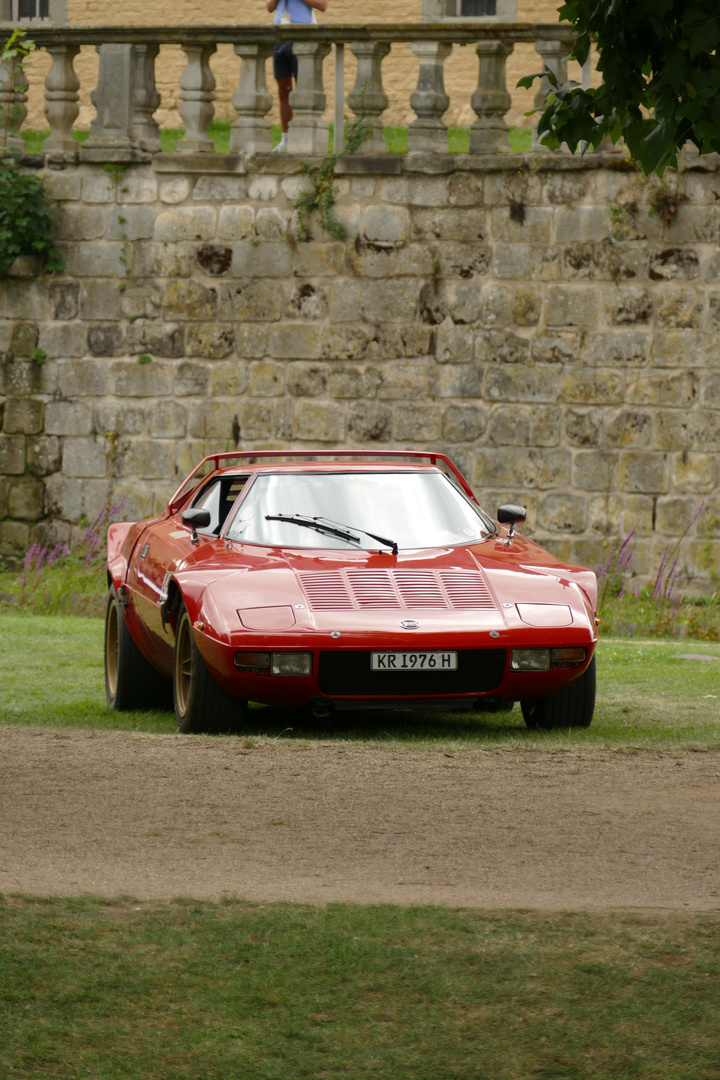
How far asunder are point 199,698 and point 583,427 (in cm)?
779

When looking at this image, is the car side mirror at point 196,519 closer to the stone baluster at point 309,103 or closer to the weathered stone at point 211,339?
the weathered stone at point 211,339

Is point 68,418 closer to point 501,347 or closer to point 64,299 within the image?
point 64,299

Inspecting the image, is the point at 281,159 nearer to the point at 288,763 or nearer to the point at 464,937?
the point at 288,763

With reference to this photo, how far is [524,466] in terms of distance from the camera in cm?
1483

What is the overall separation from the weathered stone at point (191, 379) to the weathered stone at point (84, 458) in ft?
3.33

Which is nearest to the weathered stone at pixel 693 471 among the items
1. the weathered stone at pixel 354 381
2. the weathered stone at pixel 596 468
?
the weathered stone at pixel 596 468

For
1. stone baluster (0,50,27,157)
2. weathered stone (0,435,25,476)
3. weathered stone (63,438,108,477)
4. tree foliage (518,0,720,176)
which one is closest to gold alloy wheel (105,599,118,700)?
tree foliage (518,0,720,176)

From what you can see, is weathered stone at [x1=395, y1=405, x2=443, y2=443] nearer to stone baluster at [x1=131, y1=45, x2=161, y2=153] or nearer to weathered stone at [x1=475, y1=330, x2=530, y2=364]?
weathered stone at [x1=475, y1=330, x2=530, y2=364]

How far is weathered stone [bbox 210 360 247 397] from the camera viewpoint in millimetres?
A: 15289

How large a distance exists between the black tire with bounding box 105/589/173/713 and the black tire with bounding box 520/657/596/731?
217 cm

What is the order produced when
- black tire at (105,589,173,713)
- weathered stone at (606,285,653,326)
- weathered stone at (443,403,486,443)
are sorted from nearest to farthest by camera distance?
black tire at (105,589,173,713)
weathered stone at (606,285,653,326)
weathered stone at (443,403,486,443)

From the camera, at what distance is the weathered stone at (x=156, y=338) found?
1541cm

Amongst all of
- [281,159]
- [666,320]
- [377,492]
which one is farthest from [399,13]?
[377,492]

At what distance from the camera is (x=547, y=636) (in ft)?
24.7
